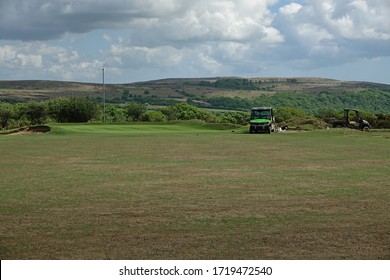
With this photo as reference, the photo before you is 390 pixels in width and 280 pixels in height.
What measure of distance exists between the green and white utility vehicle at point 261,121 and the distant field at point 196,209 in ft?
105

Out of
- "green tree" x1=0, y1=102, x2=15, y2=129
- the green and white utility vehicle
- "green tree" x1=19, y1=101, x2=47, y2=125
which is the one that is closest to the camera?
the green and white utility vehicle

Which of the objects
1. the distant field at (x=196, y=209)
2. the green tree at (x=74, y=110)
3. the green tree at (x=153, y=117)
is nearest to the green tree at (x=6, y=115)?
the green tree at (x=74, y=110)

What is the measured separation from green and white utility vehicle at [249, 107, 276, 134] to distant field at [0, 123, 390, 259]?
105 feet

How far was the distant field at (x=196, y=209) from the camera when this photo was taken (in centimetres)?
1052

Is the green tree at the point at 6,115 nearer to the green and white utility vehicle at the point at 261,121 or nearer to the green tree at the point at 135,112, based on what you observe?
the green tree at the point at 135,112

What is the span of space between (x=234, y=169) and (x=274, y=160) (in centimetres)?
472

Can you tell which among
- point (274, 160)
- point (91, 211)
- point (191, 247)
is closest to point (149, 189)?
point (91, 211)

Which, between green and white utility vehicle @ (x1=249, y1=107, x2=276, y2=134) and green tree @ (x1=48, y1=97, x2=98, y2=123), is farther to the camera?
green tree @ (x1=48, y1=97, x2=98, y2=123)

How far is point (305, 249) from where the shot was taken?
10.4 m

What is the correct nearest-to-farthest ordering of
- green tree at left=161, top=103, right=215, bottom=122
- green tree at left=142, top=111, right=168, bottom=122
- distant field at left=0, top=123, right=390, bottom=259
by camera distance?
distant field at left=0, top=123, right=390, bottom=259 < green tree at left=142, top=111, right=168, bottom=122 < green tree at left=161, top=103, right=215, bottom=122

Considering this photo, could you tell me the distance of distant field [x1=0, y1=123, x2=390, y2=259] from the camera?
10.5 metres

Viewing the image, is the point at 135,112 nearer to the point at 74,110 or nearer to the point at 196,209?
the point at 74,110

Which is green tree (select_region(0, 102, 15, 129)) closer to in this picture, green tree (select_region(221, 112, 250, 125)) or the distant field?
green tree (select_region(221, 112, 250, 125))

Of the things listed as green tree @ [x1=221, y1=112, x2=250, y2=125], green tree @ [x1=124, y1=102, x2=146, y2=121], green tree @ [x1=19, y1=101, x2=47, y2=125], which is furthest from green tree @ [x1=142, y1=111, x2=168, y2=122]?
green tree @ [x1=19, y1=101, x2=47, y2=125]
